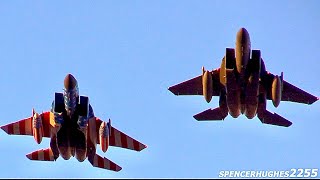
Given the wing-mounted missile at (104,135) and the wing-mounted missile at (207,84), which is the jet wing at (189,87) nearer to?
the wing-mounted missile at (207,84)

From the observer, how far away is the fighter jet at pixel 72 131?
44.0 m

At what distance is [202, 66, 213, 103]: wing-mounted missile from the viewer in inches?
1713

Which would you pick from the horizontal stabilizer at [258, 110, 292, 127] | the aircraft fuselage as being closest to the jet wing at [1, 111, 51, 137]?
the aircraft fuselage

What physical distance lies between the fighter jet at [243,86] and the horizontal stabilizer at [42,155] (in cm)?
803

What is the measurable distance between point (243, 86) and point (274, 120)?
5012 mm

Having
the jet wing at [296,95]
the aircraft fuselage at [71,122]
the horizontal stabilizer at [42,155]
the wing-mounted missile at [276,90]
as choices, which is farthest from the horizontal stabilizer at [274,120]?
the horizontal stabilizer at [42,155]

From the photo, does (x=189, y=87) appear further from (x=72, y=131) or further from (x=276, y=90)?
(x=72, y=131)

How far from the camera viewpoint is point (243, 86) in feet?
145

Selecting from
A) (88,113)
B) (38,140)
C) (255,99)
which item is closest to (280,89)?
(255,99)

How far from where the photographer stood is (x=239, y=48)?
141 feet

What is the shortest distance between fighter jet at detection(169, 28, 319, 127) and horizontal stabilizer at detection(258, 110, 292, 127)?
7cm

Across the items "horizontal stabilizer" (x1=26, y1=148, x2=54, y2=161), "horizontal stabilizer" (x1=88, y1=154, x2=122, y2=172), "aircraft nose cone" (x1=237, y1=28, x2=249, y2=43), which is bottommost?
"horizontal stabilizer" (x1=88, y1=154, x2=122, y2=172)

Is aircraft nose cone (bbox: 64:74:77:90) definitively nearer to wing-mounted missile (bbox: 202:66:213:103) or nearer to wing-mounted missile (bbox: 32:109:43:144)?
wing-mounted missile (bbox: 32:109:43:144)

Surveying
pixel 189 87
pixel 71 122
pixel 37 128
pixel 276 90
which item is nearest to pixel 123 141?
pixel 71 122
